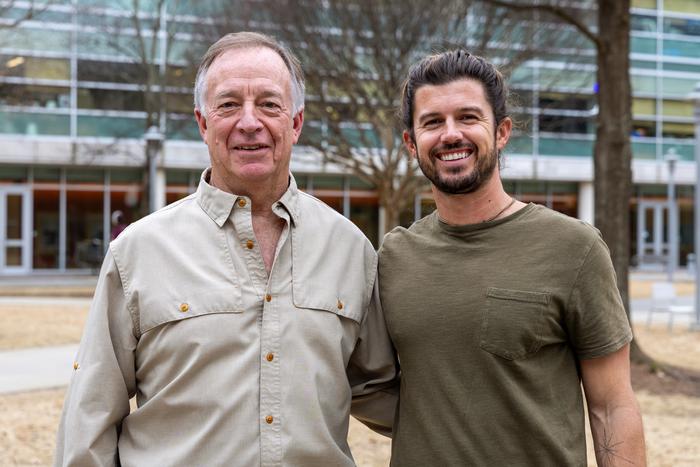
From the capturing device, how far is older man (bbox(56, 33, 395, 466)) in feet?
8.11

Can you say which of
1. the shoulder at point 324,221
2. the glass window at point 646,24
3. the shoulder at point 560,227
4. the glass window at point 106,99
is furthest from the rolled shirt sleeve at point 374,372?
the glass window at point 646,24

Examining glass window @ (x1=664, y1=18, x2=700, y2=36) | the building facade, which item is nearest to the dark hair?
the building facade

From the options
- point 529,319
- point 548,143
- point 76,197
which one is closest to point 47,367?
point 529,319

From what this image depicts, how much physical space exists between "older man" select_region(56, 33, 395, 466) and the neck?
15.5 inches

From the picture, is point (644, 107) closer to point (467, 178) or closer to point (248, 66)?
point (467, 178)

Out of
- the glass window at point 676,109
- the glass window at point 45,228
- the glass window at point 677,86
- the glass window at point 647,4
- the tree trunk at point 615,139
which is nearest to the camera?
the tree trunk at point 615,139

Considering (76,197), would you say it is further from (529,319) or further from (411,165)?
(529,319)

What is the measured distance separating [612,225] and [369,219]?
23.0 m

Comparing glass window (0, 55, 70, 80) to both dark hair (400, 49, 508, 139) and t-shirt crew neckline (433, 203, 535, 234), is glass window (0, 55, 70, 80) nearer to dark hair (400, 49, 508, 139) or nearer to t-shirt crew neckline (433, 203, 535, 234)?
dark hair (400, 49, 508, 139)

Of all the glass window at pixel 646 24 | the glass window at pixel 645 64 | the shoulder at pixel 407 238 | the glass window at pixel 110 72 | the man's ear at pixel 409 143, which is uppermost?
the glass window at pixel 646 24

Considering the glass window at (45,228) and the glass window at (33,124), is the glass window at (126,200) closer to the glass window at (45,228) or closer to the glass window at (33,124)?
the glass window at (45,228)

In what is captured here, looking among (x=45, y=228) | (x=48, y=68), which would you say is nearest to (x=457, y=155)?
(x=48, y=68)

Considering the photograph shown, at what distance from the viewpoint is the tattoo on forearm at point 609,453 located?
2492 millimetres

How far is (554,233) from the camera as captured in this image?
2535mm
